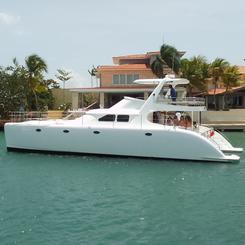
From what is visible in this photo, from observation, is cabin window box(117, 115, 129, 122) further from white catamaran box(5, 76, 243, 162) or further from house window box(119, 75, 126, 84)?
house window box(119, 75, 126, 84)

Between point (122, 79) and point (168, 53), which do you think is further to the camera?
point (168, 53)

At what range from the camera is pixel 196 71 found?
45.8m

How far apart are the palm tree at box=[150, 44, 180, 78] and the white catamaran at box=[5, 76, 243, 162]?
22.8 metres

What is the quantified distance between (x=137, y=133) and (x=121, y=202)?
8600mm

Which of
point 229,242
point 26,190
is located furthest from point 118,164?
point 229,242

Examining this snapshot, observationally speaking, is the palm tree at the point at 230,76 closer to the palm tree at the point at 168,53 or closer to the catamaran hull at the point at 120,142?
the palm tree at the point at 168,53

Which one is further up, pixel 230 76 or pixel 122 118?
pixel 230 76

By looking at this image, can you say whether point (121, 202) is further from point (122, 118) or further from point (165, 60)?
point (165, 60)

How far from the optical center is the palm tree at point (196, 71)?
45.8 m

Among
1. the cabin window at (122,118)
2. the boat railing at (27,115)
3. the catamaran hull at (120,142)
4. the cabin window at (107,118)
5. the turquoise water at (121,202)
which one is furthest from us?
the boat railing at (27,115)

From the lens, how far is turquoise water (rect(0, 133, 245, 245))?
11.3 meters

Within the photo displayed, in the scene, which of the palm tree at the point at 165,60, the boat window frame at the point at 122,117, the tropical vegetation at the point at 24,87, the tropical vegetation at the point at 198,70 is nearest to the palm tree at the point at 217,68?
the tropical vegetation at the point at 198,70

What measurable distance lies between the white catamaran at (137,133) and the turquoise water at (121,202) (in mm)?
706

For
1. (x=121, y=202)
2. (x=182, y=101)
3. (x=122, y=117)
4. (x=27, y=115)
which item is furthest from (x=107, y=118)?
(x=27, y=115)
